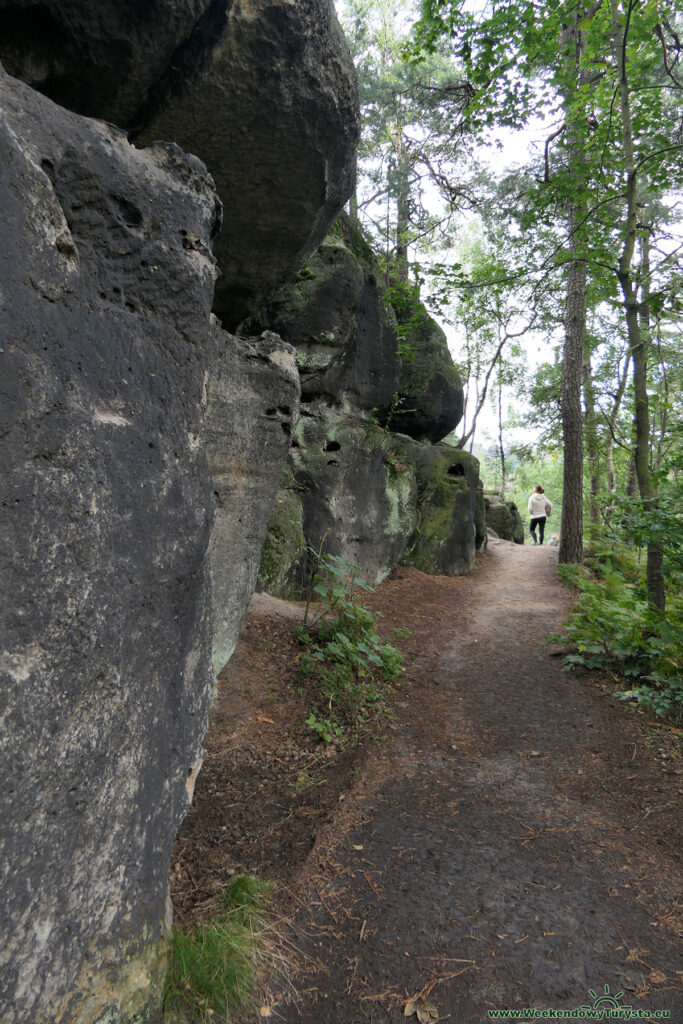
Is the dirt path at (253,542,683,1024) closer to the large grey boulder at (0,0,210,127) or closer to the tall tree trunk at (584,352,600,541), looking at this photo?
the large grey boulder at (0,0,210,127)

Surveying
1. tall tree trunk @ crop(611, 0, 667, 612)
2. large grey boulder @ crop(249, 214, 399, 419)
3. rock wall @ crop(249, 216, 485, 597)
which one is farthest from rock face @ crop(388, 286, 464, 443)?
tall tree trunk @ crop(611, 0, 667, 612)

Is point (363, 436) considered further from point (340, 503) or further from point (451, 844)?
point (451, 844)

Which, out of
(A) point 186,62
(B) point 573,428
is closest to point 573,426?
(B) point 573,428

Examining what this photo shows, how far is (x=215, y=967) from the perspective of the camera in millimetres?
2615

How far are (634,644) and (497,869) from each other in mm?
3489

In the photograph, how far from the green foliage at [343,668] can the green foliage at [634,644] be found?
2284 mm

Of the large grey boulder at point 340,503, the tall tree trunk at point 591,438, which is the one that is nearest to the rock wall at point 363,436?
the large grey boulder at point 340,503

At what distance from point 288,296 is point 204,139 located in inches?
159

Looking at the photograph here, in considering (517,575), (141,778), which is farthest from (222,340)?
(517,575)

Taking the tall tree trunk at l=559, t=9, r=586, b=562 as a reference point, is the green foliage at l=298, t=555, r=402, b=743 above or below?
below

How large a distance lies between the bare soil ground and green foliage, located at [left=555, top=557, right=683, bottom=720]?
27 cm

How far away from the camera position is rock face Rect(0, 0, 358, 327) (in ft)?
10.5

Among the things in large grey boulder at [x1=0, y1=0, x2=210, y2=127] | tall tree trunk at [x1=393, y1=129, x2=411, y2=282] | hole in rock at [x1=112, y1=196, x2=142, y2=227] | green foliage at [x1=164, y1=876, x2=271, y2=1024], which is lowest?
green foliage at [x1=164, y1=876, x2=271, y2=1024]

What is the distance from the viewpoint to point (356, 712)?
529 cm
